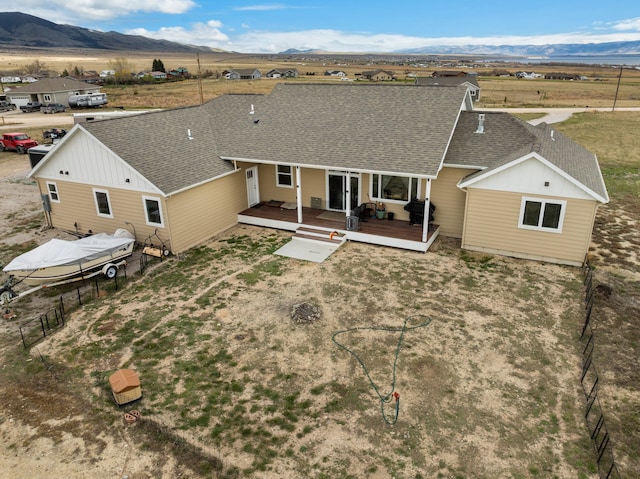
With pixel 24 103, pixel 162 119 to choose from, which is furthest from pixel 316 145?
pixel 24 103

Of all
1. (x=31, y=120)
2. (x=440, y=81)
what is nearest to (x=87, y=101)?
(x=31, y=120)

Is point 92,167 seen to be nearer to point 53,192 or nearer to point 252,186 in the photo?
point 53,192

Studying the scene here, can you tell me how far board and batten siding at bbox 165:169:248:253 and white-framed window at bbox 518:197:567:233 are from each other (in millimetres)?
12436

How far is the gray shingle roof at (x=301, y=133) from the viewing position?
17.5m

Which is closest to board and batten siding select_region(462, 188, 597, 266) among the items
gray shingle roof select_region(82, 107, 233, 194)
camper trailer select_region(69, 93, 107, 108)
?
gray shingle roof select_region(82, 107, 233, 194)

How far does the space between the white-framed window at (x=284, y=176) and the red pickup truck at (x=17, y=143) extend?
26.8 m

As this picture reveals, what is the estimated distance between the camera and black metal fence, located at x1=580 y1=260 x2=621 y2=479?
8180 millimetres

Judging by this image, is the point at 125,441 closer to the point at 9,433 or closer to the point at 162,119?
the point at 9,433

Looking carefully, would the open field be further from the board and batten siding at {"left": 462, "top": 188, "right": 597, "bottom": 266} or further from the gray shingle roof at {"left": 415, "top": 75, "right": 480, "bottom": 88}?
the gray shingle roof at {"left": 415, "top": 75, "right": 480, "bottom": 88}

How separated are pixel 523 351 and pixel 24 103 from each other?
78.0 m

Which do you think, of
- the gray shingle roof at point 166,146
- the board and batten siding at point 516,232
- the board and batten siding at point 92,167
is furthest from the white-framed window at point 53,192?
the board and batten siding at point 516,232

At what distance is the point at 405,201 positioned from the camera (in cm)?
1947

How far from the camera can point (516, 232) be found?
16625 mm

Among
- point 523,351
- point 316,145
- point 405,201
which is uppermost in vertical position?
point 316,145
